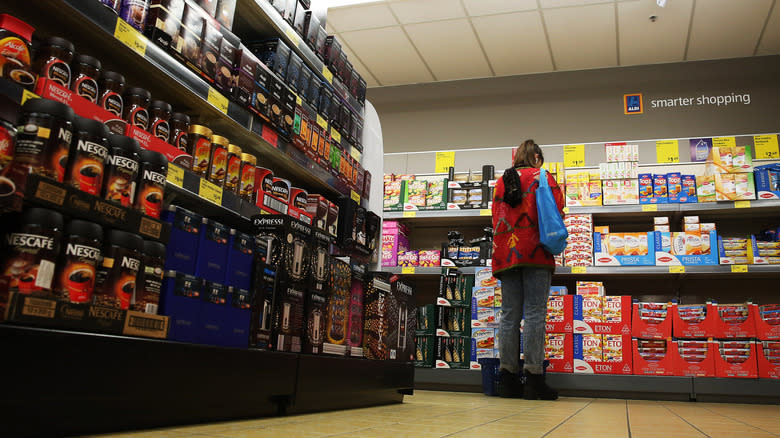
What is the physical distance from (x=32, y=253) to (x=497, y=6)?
4.30 m

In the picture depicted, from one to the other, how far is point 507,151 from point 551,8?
4.57 feet

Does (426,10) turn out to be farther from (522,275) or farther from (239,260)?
(239,260)

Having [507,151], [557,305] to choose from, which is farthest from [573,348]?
[507,151]

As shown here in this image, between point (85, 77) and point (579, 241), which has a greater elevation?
point (579, 241)

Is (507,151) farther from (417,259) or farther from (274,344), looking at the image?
(274,344)

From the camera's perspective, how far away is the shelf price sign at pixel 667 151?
4854 millimetres

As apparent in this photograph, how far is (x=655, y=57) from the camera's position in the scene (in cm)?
522

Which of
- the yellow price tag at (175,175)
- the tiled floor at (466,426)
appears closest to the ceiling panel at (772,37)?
the tiled floor at (466,426)

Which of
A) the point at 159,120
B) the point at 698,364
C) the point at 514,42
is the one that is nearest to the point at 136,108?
the point at 159,120

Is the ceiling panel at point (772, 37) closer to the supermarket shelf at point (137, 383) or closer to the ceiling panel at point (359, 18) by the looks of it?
the ceiling panel at point (359, 18)

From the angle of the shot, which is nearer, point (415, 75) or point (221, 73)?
point (221, 73)

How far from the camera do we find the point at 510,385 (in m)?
3.38

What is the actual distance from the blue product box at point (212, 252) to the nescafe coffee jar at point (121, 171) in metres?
0.22

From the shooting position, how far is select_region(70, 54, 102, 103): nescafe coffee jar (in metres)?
1.30
